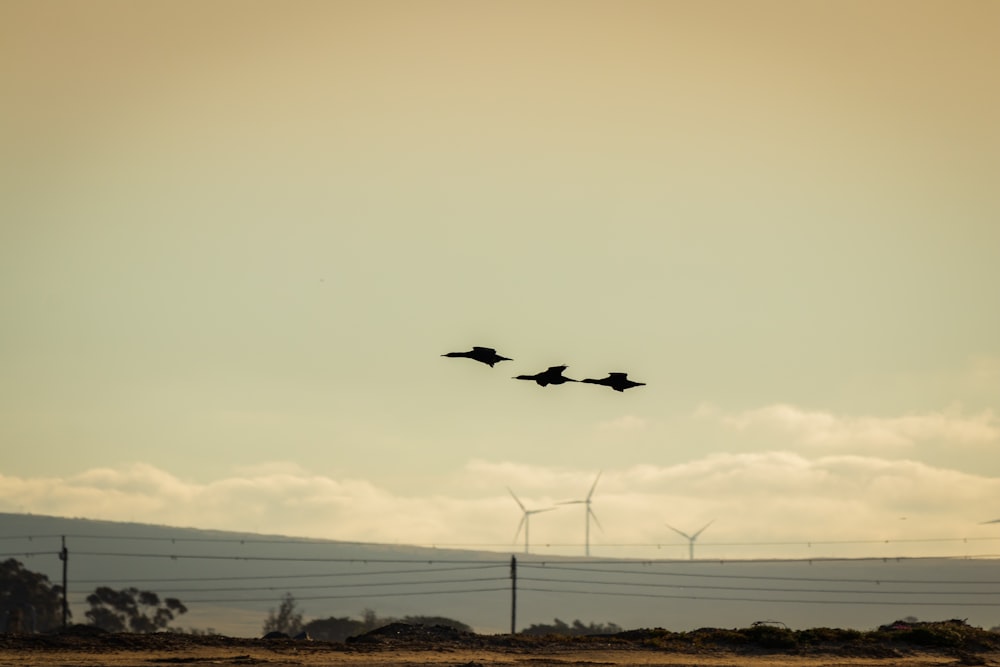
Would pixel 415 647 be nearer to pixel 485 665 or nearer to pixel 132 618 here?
pixel 485 665

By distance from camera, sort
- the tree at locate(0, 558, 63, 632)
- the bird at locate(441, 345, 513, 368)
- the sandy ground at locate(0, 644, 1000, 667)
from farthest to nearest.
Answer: the tree at locate(0, 558, 63, 632), the sandy ground at locate(0, 644, 1000, 667), the bird at locate(441, 345, 513, 368)

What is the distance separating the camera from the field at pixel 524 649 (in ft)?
135

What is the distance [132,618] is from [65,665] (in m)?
99.9

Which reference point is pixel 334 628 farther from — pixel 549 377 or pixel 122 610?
pixel 549 377

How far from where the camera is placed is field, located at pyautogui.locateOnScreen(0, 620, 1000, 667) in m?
41.0

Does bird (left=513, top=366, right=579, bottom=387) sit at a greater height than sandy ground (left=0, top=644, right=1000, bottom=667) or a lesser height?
greater

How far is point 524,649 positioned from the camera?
44500 millimetres

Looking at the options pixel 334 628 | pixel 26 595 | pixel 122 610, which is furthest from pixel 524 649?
pixel 122 610

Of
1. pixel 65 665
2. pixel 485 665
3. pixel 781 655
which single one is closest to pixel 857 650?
pixel 781 655

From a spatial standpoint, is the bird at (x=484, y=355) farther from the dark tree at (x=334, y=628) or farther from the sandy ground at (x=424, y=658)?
the dark tree at (x=334, y=628)

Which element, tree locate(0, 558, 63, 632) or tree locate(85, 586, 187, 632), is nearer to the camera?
tree locate(0, 558, 63, 632)

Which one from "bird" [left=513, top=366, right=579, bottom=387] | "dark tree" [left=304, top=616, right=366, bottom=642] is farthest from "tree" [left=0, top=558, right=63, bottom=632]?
"bird" [left=513, top=366, right=579, bottom=387]

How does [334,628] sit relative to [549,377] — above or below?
below

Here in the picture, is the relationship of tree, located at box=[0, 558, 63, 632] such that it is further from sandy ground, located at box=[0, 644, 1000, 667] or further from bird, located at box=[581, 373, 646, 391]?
bird, located at box=[581, 373, 646, 391]
